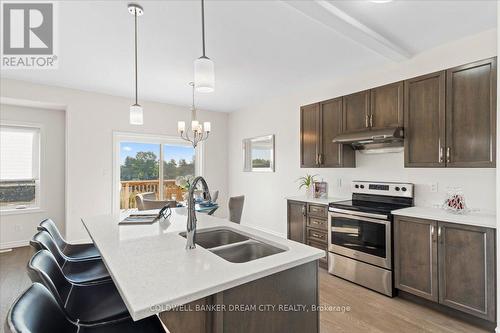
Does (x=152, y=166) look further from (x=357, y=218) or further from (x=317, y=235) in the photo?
(x=357, y=218)

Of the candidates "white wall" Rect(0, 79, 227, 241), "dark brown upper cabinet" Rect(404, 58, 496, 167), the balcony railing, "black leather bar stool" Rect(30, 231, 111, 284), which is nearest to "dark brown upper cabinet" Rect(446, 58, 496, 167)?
"dark brown upper cabinet" Rect(404, 58, 496, 167)

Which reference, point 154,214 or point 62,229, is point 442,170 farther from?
point 62,229

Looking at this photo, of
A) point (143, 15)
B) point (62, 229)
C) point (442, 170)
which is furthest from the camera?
point (62, 229)

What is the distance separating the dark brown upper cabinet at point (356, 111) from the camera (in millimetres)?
3271

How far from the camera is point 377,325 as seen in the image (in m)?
2.25

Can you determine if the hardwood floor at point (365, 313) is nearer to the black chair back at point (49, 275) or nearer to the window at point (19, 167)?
the black chair back at point (49, 275)

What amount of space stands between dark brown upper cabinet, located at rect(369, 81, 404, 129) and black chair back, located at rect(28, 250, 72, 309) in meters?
3.33

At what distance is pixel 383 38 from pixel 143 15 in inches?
93.9

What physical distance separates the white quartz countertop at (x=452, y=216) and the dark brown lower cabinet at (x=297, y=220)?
1.30 metres

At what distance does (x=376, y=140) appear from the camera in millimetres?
3037

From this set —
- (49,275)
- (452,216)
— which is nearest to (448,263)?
(452,216)

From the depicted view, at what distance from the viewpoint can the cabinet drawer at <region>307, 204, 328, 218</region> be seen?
3.43 m

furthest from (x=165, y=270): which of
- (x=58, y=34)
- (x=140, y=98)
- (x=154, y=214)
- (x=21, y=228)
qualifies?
(x=21, y=228)

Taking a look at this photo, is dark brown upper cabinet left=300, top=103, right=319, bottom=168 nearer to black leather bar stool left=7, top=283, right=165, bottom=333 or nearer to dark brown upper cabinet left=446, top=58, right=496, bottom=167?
dark brown upper cabinet left=446, top=58, right=496, bottom=167
